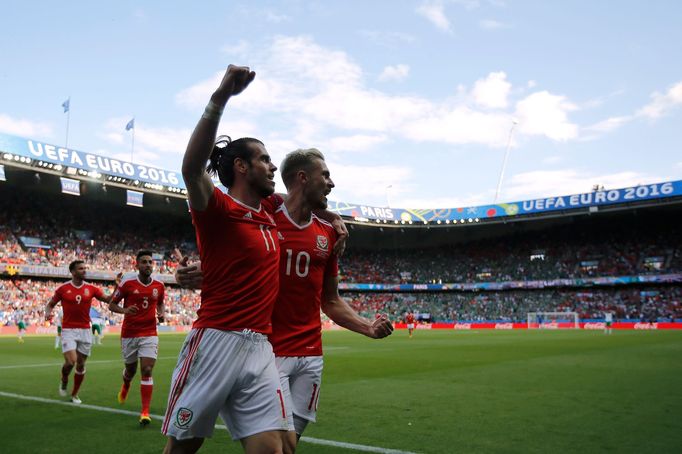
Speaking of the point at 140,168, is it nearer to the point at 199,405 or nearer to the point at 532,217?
the point at 532,217

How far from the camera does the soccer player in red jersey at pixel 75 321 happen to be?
404 inches

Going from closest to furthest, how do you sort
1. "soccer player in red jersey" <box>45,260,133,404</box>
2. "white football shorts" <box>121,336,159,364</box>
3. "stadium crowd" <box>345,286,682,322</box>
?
1. "white football shorts" <box>121,336,159,364</box>
2. "soccer player in red jersey" <box>45,260,133,404</box>
3. "stadium crowd" <box>345,286,682,322</box>

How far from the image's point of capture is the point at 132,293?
9133 mm

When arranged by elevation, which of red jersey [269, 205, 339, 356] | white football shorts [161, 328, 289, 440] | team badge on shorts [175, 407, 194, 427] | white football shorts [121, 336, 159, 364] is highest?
red jersey [269, 205, 339, 356]

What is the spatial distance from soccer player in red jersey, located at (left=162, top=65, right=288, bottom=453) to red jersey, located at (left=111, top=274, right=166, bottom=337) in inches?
235

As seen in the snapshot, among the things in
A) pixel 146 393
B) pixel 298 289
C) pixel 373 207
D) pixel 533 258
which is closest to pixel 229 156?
pixel 298 289

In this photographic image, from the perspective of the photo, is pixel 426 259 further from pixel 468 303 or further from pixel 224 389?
pixel 224 389

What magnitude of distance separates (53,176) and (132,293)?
1564 inches

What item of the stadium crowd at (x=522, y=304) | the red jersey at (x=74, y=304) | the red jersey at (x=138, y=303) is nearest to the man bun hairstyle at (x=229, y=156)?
the red jersey at (x=138, y=303)

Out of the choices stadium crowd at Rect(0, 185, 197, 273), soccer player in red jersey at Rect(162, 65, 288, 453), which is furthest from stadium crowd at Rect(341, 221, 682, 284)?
soccer player in red jersey at Rect(162, 65, 288, 453)

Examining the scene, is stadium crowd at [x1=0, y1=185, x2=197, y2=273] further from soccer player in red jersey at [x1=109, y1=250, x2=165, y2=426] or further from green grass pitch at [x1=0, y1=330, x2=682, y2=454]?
soccer player in red jersey at [x1=109, y1=250, x2=165, y2=426]

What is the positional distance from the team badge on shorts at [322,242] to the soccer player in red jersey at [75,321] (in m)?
7.22

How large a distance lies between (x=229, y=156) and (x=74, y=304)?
332 inches

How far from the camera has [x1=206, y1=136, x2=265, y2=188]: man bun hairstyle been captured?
3.58 meters
